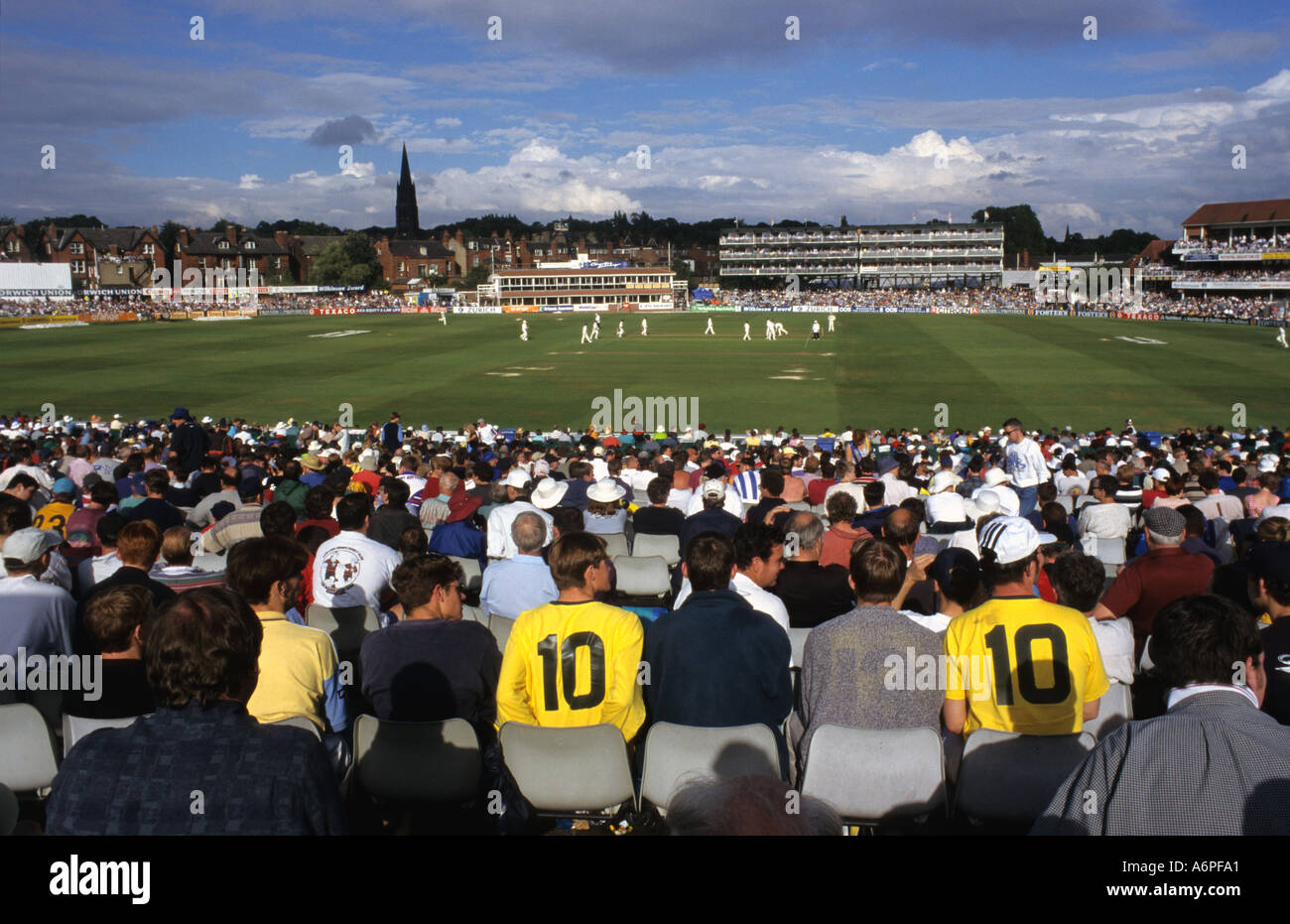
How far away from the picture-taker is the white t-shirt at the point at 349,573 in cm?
728

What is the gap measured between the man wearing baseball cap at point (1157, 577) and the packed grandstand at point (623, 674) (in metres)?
0.02

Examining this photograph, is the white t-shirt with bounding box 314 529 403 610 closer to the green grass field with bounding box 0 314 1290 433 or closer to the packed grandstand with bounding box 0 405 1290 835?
the packed grandstand with bounding box 0 405 1290 835

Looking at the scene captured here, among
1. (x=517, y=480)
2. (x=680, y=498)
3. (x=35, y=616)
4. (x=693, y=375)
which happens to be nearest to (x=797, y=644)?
(x=35, y=616)

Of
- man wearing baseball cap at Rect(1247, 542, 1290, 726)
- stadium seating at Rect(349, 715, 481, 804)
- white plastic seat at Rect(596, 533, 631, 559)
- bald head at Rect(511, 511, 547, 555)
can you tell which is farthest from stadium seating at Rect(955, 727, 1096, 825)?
white plastic seat at Rect(596, 533, 631, 559)

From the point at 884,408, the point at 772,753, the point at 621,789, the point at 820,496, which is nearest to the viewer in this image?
the point at 772,753

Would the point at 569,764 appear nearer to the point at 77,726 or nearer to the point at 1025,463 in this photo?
the point at 77,726

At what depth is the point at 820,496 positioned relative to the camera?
43.0 ft

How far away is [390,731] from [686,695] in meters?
1.58

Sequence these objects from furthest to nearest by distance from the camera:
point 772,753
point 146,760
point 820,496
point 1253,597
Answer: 1. point 820,496
2. point 1253,597
3. point 772,753
4. point 146,760

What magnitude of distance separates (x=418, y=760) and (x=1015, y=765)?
3.04 metres

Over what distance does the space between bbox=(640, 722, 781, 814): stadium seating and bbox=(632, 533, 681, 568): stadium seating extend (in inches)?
200

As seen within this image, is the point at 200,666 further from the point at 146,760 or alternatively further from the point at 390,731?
the point at 390,731

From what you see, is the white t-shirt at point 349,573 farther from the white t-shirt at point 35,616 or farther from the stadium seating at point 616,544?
the stadium seating at point 616,544
